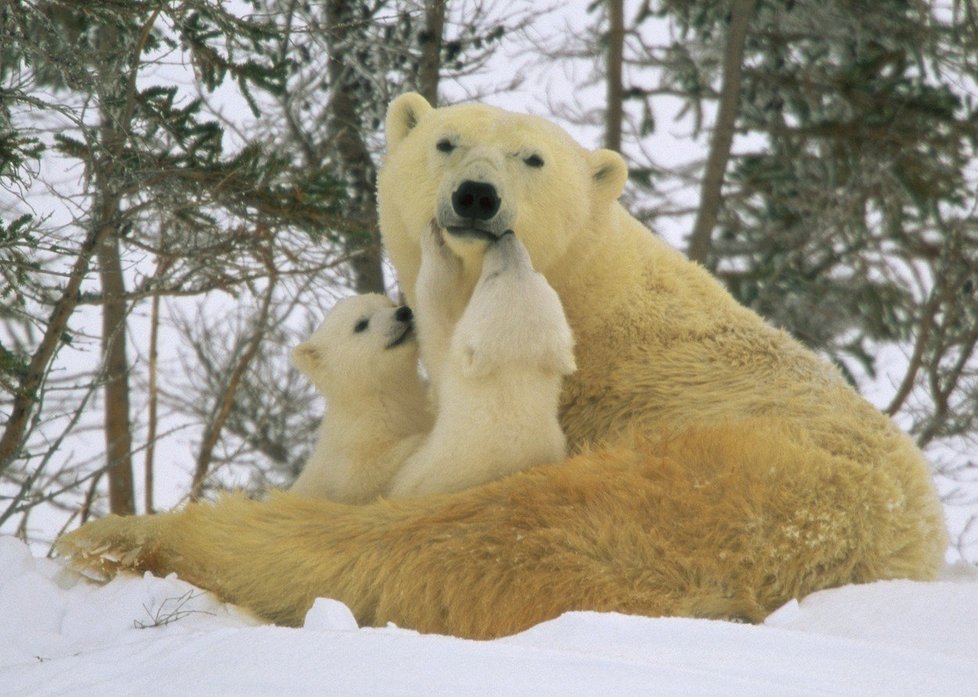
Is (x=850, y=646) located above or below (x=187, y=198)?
below

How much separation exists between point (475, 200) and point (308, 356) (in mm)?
1044

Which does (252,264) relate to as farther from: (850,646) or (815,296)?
(815,296)

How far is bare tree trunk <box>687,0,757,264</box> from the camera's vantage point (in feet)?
27.2

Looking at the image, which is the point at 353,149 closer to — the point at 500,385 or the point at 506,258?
the point at 506,258

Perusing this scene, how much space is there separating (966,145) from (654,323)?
5.71m

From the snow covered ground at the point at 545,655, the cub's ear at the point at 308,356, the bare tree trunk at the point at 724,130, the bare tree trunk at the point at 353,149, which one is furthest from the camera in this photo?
the bare tree trunk at the point at 724,130

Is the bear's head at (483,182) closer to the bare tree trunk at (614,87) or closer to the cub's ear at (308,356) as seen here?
the cub's ear at (308,356)

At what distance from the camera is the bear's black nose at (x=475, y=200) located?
4047 millimetres

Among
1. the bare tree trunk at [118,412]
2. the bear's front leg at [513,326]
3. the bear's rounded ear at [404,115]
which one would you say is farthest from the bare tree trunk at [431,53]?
the bear's front leg at [513,326]

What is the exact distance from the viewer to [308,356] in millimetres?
4660

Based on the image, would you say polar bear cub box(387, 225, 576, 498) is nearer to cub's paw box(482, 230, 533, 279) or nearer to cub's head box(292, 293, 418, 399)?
cub's paw box(482, 230, 533, 279)

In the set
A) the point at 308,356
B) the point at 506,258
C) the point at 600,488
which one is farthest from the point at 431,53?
the point at 600,488

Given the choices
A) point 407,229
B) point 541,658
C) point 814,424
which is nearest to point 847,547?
point 814,424

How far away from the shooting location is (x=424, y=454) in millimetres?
3994
